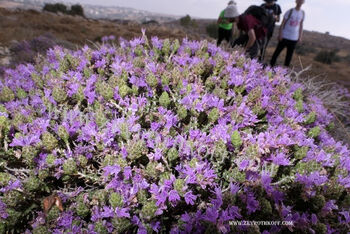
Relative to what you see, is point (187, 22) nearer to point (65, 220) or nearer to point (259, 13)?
point (259, 13)

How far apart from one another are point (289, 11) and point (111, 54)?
195 inches

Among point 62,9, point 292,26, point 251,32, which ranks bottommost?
point 62,9

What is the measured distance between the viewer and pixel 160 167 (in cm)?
137

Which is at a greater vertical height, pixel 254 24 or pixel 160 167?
pixel 254 24

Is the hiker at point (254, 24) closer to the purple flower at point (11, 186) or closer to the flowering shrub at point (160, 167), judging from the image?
the flowering shrub at point (160, 167)

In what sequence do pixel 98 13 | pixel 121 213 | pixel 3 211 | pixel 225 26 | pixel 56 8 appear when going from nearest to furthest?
pixel 121 213 → pixel 3 211 → pixel 225 26 → pixel 56 8 → pixel 98 13

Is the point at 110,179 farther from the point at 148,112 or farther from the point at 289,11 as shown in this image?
the point at 289,11

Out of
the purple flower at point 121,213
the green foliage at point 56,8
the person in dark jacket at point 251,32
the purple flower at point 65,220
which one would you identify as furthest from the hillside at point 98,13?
the purple flower at point 121,213


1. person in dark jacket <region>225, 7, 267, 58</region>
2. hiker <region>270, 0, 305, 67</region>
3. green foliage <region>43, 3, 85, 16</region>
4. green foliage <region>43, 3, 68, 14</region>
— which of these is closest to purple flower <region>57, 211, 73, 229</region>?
person in dark jacket <region>225, 7, 267, 58</region>

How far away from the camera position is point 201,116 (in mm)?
1782

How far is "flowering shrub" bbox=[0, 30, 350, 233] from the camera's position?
1.31m

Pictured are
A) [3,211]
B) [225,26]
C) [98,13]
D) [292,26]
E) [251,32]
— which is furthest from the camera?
[98,13]

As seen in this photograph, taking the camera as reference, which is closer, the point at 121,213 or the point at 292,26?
the point at 121,213

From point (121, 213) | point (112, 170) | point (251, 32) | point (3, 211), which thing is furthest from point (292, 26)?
point (3, 211)
